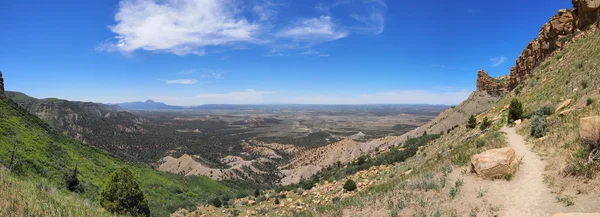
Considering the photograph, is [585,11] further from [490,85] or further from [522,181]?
[522,181]

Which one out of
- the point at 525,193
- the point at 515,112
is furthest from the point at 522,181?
the point at 515,112

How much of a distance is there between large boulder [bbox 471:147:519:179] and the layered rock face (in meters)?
25.5

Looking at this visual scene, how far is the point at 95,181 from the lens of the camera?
26.6 m

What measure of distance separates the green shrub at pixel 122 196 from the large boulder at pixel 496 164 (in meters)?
20.5

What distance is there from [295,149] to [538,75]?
91.0 meters

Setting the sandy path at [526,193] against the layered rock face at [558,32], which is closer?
the sandy path at [526,193]

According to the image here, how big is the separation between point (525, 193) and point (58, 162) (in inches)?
1346

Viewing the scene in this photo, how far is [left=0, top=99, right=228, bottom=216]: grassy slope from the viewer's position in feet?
72.3

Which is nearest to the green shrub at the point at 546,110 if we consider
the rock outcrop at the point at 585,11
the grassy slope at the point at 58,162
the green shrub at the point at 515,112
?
the green shrub at the point at 515,112

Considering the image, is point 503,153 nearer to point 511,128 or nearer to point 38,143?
point 511,128

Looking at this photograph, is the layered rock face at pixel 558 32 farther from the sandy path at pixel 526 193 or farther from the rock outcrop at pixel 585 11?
the sandy path at pixel 526 193

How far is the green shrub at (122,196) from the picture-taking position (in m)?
18.7

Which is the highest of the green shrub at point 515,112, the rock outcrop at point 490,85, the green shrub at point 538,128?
the rock outcrop at point 490,85

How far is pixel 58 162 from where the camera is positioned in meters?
25.7
